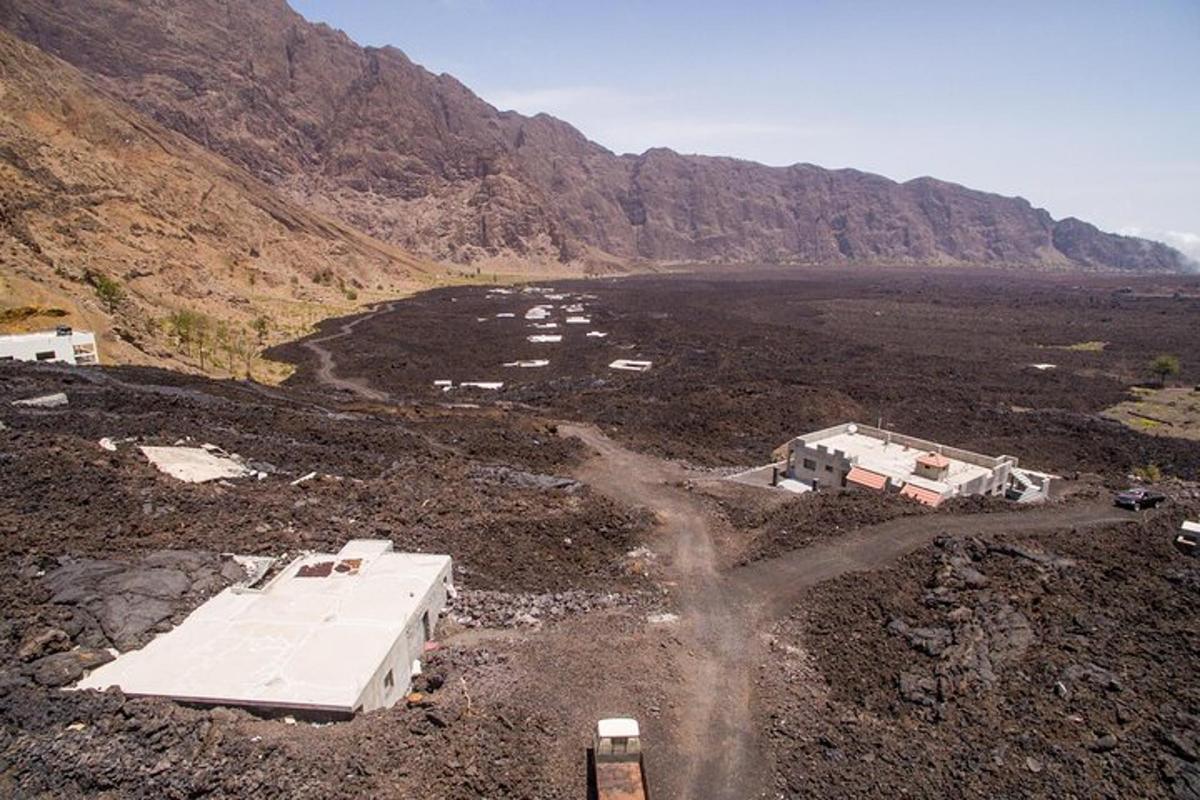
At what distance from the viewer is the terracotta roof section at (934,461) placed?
102ft

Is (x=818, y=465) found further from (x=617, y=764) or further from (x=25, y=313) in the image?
(x=25, y=313)

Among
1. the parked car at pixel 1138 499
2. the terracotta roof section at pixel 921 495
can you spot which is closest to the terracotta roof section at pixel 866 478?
the terracotta roof section at pixel 921 495

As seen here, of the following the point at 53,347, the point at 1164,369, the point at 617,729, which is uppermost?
the point at 53,347

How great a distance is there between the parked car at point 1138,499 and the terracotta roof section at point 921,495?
888 cm

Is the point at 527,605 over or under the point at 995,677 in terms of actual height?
under

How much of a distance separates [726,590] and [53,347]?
46.9 m

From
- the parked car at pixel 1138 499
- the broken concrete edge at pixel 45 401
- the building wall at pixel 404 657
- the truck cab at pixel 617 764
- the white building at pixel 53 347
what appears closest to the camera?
the truck cab at pixel 617 764

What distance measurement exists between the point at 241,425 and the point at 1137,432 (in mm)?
61113

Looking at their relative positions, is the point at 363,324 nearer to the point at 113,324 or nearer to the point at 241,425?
the point at 113,324

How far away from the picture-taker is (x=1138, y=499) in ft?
100

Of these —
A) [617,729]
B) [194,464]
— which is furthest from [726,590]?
[194,464]

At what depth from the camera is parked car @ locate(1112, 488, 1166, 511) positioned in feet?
100

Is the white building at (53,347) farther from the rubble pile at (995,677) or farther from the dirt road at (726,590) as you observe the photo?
the rubble pile at (995,677)

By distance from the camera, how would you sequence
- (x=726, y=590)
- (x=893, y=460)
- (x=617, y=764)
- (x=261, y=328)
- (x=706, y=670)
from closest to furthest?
(x=617, y=764), (x=706, y=670), (x=726, y=590), (x=893, y=460), (x=261, y=328)
